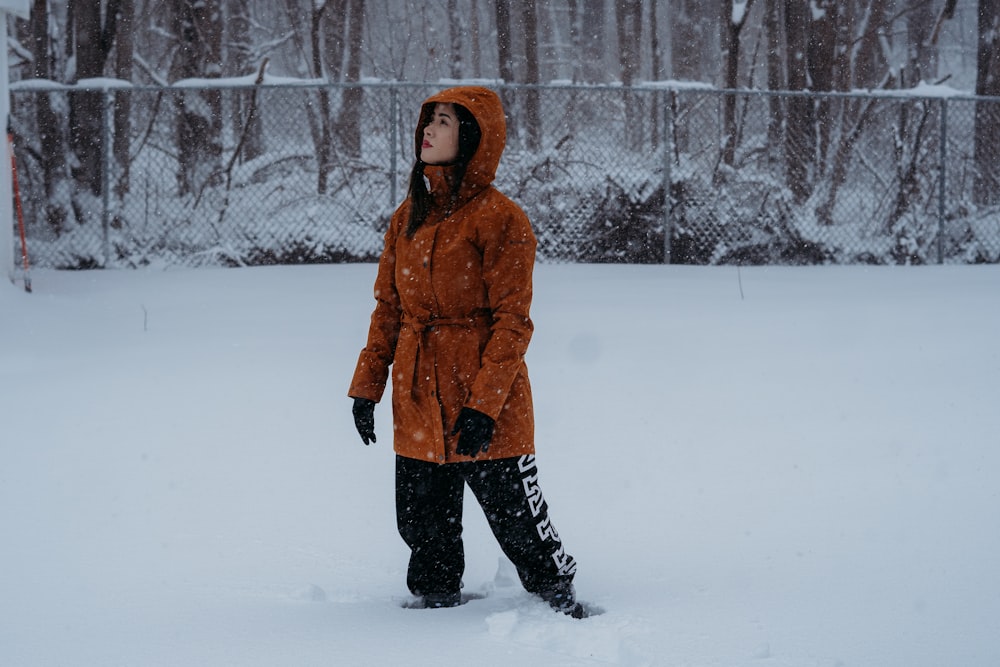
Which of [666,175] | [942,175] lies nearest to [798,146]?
[942,175]

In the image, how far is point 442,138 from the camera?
2.68 m

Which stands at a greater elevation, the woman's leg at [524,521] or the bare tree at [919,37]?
the bare tree at [919,37]

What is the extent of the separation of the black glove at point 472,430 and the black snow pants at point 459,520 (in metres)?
0.18

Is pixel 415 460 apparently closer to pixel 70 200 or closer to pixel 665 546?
pixel 665 546

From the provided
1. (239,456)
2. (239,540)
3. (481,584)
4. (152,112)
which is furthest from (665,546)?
(152,112)

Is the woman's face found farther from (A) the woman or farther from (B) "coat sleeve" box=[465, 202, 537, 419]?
(B) "coat sleeve" box=[465, 202, 537, 419]

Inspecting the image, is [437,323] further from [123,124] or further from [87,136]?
[123,124]

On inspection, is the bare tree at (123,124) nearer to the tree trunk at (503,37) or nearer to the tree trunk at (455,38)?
the tree trunk at (503,37)

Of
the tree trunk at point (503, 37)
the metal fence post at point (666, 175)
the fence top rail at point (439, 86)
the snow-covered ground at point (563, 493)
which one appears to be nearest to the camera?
the snow-covered ground at point (563, 493)

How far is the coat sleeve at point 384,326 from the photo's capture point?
2.81 metres

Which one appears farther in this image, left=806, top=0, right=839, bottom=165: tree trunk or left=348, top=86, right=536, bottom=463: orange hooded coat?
left=806, top=0, right=839, bottom=165: tree trunk

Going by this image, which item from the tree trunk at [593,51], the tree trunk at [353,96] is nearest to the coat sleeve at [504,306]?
the tree trunk at [353,96]

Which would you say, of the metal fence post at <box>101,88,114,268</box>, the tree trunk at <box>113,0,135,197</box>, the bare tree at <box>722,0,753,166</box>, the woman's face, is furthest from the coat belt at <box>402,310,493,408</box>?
the tree trunk at <box>113,0,135,197</box>

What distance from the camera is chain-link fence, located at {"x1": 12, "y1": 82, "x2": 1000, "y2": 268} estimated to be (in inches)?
397
